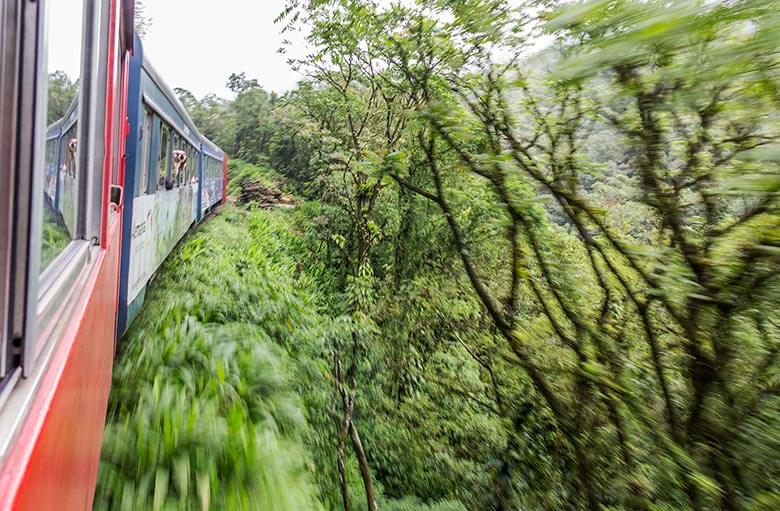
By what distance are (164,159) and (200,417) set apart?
13.3 feet

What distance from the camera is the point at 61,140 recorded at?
4.09 ft

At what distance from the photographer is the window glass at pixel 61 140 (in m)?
0.90

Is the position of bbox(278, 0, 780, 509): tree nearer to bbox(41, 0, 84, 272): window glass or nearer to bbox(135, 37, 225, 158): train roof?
bbox(41, 0, 84, 272): window glass

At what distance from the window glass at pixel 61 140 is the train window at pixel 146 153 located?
342cm

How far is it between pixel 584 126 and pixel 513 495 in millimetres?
5714

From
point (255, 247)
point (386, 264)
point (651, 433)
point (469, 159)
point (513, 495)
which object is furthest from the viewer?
point (386, 264)

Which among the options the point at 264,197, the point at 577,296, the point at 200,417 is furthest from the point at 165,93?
the point at 264,197

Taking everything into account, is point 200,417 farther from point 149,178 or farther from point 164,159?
point 164,159

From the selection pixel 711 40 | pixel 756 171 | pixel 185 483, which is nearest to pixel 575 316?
pixel 756 171

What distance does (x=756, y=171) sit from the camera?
6.09 feet

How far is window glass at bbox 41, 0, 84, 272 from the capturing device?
90 centimetres

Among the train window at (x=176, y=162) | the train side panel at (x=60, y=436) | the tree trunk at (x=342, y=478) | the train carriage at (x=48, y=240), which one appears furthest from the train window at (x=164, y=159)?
the train side panel at (x=60, y=436)

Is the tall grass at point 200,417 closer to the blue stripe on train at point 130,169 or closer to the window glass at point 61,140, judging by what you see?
the blue stripe on train at point 130,169

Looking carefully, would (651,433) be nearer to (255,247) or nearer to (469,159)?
(469,159)
